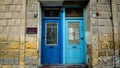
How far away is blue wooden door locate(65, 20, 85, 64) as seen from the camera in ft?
→ 29.1

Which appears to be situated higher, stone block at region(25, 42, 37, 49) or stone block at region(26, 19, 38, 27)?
stone block at region(26, 19, 38, 27)

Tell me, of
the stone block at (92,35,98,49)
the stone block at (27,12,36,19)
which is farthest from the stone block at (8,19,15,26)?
the stone block at (92,35,98,49)

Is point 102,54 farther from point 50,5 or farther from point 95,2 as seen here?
point 50,5

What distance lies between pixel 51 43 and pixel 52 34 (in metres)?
0.41

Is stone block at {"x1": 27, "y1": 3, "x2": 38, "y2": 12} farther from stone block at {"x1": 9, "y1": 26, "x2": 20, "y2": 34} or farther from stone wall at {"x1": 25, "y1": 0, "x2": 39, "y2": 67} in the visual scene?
stone block at {"x1": 9, "y1": 26, "x2": 20, "y2": 34}

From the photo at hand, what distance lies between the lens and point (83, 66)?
8.32 metres

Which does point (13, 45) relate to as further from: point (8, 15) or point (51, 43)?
point (51, 43)

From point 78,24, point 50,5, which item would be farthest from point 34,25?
point 78,24

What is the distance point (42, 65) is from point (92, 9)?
3200 millimetres

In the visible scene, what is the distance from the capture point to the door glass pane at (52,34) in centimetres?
902

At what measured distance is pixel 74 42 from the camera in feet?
29.5

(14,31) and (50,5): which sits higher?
→ (50,5)

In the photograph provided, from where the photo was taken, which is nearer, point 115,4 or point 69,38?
point 115,4

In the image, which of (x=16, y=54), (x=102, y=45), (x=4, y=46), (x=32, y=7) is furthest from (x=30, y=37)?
(x=102, y=45)
